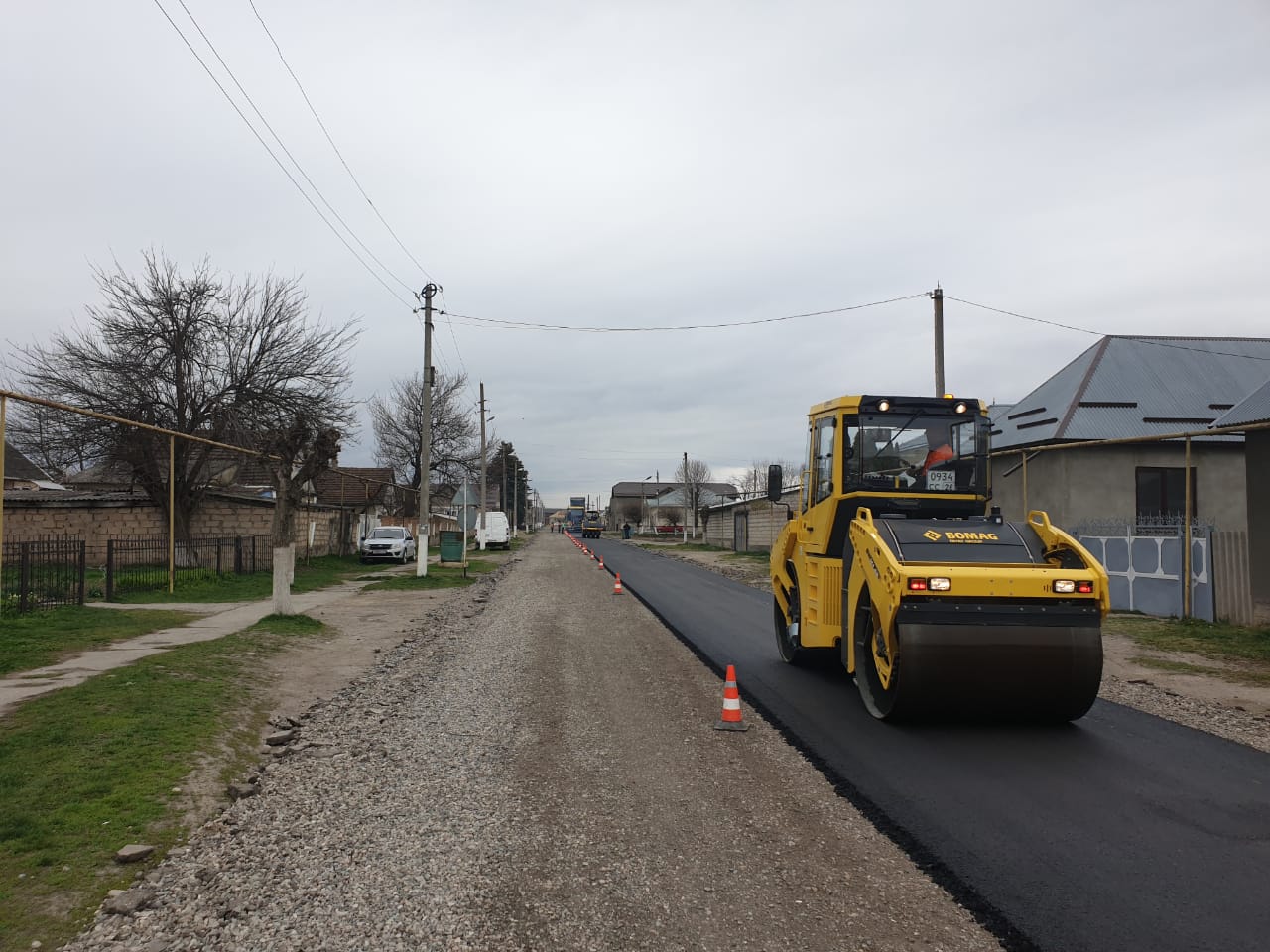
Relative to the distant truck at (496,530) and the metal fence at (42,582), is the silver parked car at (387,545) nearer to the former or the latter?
the metal fence at (42,582)

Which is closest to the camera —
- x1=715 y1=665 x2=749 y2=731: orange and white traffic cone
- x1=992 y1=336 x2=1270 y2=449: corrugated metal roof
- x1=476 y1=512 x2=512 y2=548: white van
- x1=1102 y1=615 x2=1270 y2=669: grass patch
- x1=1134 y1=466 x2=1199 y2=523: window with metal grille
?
x1=715 y1=665 x2=749 y2=731: orange and white traffic cone

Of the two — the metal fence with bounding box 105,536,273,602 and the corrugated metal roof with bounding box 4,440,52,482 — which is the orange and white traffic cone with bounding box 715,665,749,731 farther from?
the corrugated metal roof with bounding box 4,440,52,482

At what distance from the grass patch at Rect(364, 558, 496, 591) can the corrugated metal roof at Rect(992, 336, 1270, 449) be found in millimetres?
17120

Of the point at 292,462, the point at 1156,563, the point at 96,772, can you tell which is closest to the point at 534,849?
the point at 96,772

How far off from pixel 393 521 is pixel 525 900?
49.1m

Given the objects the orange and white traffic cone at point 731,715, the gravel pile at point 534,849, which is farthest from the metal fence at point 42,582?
the orange and white traffic cone at point 731,715

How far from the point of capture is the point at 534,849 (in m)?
4.75

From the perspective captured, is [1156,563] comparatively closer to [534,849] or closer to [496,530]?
[534,849]

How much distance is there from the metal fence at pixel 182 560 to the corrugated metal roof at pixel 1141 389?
2240 centimetres

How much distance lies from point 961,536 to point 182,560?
20046 millimetres

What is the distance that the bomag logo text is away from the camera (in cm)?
752

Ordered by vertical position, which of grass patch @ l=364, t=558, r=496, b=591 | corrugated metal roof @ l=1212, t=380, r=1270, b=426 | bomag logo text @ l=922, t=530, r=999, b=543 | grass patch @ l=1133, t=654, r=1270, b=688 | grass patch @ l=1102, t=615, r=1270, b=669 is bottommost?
grass patch @ l=1133, t=654, r=1270, b=688

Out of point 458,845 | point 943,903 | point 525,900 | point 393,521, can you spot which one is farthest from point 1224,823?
point 393,521

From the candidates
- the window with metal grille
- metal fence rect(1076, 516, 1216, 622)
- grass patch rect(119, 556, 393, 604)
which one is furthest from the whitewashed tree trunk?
the window with metal grille
